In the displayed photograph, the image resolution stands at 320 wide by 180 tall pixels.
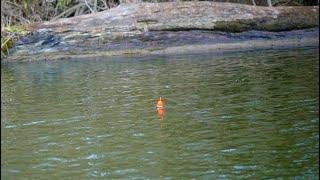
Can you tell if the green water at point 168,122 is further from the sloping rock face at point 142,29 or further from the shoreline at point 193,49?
the sloping rock face at point 142,29

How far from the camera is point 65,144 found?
27.2ft

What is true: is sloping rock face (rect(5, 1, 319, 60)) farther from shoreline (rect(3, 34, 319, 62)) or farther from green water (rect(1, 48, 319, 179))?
green water (rect(1, 48, 319, 179))

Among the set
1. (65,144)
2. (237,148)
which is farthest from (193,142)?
(65,144)

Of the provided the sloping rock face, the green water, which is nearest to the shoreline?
the sloping rock face

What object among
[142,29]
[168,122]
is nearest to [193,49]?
[142,29]

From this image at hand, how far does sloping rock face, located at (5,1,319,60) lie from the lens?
19844mm

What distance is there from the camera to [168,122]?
943cm

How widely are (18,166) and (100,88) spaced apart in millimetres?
6245

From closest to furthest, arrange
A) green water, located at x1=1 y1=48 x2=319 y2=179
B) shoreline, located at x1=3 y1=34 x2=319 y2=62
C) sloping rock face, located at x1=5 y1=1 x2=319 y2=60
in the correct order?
green water, located at x1=1 y1=48 x2=319 y2=179, shoreline, located at x1=3 y1=34 x2=319 y2=62, sloping rock face, located at x1=5 y1=1 x2=319 y2=60

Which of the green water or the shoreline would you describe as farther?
the shoreline

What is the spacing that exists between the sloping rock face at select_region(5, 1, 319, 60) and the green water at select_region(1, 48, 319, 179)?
11.6 feet

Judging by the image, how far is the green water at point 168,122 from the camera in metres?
6.95

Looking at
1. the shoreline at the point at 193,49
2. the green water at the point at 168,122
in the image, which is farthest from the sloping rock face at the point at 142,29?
the green water at the point at 168,122

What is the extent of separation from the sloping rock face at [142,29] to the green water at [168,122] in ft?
11.6
